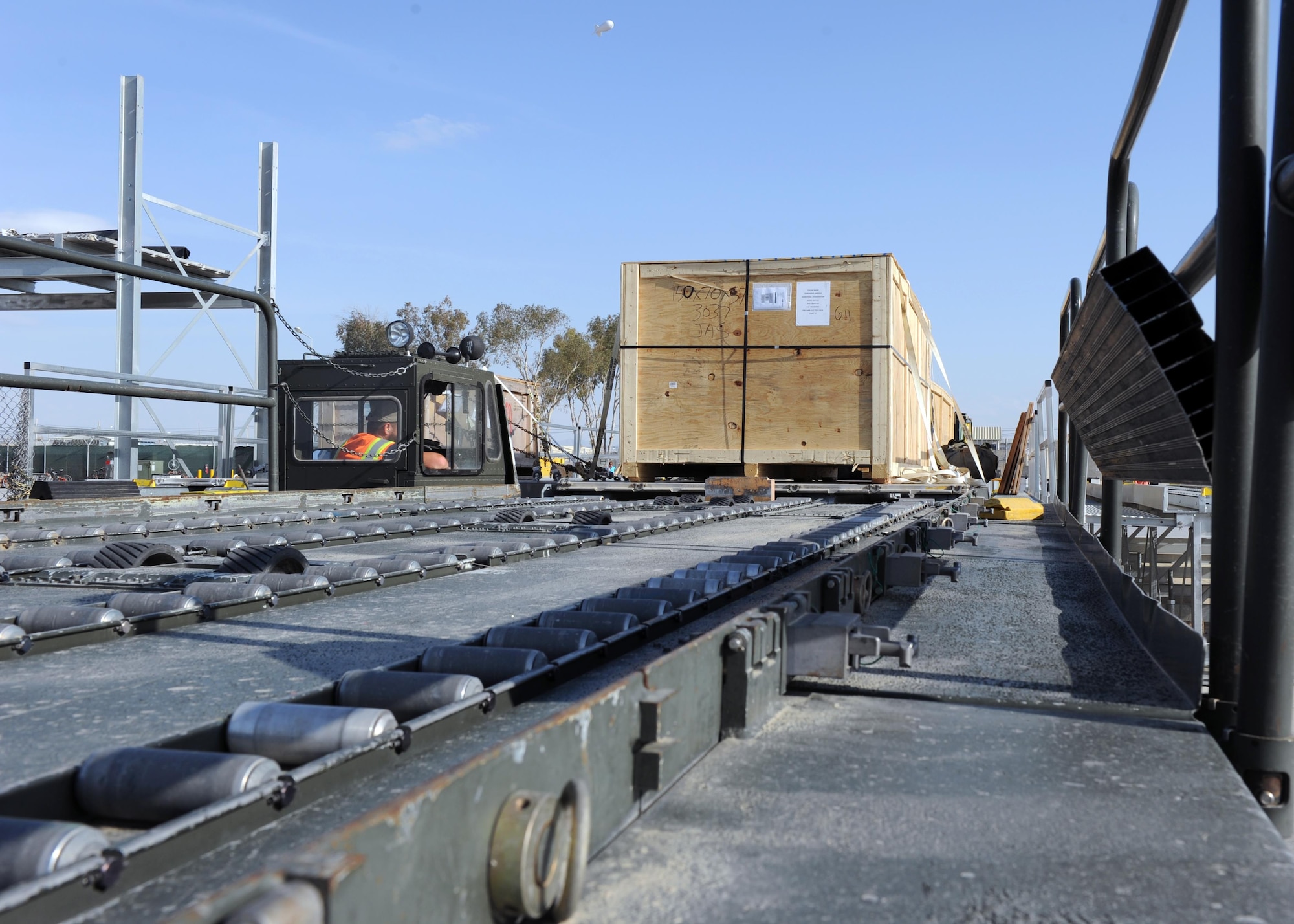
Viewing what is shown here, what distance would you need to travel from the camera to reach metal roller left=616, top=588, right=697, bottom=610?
3464 mm

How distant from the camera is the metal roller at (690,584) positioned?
3719mm

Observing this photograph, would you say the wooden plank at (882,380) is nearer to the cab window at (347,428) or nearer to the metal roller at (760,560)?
the cab window at (347,428)

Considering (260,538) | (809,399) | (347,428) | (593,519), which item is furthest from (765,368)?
(260,538)

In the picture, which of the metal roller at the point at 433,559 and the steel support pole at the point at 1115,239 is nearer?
the metal roller at the point at 433,559

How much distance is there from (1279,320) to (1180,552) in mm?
20318

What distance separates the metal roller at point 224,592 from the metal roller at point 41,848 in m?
2.31

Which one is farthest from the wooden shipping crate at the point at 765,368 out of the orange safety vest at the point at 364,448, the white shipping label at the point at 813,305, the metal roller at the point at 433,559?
the metal roller at the point at 433,559

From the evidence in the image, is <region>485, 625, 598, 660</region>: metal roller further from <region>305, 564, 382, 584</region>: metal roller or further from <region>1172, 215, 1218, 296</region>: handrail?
<region>1172, 215, 1218, 296</region>: handrail

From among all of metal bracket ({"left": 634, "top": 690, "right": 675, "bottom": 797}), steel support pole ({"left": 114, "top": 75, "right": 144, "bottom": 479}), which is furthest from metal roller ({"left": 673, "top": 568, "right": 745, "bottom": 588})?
steel support pole ({"left": 114, "top": 75, "right": 144, "bottom": 479})

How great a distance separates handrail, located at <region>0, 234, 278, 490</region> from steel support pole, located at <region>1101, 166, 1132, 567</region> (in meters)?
5.17

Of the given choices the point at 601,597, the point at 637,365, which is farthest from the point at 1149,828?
the point at 637,365

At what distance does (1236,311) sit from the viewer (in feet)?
8.36

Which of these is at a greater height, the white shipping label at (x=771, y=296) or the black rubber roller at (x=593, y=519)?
the white shipping label at (x=771, y=296)

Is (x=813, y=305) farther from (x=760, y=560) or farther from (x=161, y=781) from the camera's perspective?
(x=161, y=781)
